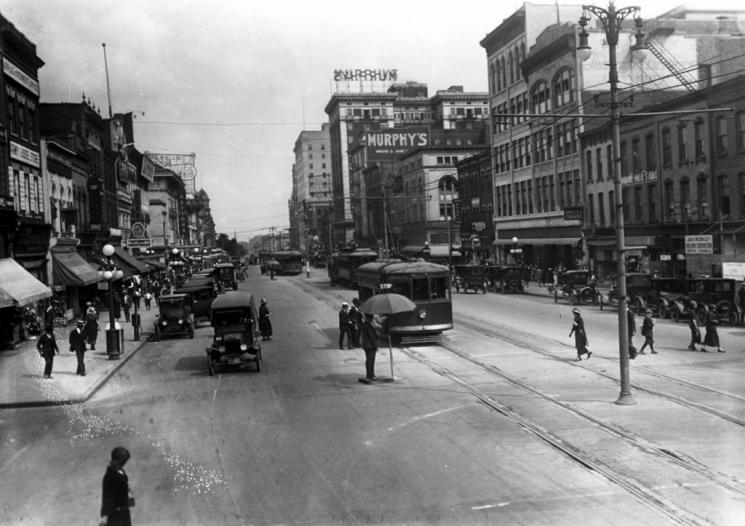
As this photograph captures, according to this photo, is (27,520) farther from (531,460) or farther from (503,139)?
(503,139)

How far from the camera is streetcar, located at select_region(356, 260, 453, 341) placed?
25.4 m

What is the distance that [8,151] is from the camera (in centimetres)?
2841

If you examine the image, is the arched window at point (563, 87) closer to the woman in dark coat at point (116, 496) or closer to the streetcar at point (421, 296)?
the streetcar at point (421, 296)

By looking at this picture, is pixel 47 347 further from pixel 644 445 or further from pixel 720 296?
pixel 720 296

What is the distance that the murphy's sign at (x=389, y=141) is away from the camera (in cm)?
13112

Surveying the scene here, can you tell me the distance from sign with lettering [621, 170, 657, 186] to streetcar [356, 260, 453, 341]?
24.8 m

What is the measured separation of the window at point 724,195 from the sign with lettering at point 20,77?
113 feet

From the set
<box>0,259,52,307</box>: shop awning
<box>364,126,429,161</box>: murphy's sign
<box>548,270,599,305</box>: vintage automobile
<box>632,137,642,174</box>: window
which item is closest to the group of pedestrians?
<box>548,270,599,305</box>: vintage automobile

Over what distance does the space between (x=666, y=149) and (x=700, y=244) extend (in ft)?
44.8

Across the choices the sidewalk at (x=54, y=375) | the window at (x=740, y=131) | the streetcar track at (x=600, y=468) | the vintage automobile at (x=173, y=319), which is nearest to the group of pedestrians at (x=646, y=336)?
the streetcar track at (x=600, y=468)

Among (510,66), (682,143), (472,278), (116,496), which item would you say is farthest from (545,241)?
(116,496)

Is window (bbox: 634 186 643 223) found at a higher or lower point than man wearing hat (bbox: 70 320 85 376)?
higher

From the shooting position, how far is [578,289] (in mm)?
41375

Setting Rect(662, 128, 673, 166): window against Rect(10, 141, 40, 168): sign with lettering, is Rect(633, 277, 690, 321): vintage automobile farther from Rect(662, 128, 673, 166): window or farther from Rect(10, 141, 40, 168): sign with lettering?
Rect(10, 141, 40, 168): sign with lettering
